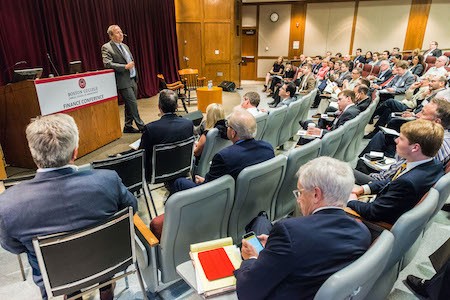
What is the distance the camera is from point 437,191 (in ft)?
5.05

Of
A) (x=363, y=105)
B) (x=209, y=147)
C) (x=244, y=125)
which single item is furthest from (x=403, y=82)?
(x=244, y=125)

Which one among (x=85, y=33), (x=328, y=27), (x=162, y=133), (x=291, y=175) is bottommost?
(x=291, y=175)

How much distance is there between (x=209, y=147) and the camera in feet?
9.41

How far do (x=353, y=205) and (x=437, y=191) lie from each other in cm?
50

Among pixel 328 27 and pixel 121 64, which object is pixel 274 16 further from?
pixel 121 64

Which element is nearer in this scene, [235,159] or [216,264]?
[216,264]

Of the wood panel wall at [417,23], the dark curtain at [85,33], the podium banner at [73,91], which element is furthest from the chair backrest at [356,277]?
the wood panel wall at [417,23]

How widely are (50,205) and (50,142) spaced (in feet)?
0.90

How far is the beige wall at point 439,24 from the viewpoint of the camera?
1141 cm

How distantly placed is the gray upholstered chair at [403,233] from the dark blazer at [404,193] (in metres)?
0.18

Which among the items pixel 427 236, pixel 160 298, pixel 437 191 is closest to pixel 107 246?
pixel 160 298

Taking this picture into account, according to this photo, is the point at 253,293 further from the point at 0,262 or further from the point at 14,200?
the point at 0,262

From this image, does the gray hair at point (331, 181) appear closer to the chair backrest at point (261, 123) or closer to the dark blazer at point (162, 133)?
the dark blazer at point (162, 133)

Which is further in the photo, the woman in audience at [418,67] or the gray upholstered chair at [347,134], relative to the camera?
the woman in audience at [418,67]
